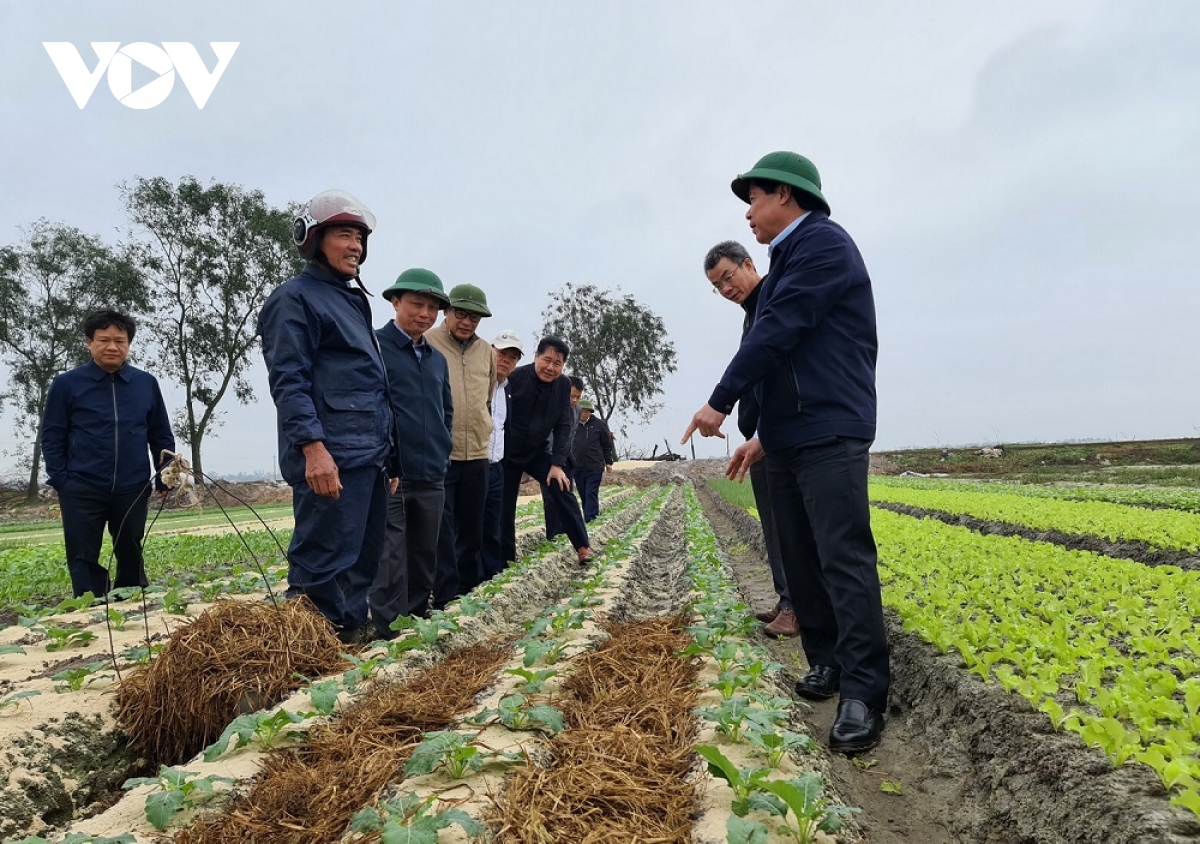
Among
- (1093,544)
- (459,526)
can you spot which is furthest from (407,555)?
(1093,544)

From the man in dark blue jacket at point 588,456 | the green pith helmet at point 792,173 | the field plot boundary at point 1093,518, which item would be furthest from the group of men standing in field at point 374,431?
the field plot boundary at point 1093,518

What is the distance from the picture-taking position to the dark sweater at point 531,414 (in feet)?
21.7

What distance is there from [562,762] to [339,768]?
0.69 metres

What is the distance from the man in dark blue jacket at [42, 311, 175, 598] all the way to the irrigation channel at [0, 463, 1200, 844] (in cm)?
137

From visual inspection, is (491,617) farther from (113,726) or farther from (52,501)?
(52,501)

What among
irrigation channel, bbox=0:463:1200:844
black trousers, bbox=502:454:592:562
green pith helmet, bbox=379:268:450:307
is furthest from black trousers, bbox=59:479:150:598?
black trousers, bbox=502:454:592:562

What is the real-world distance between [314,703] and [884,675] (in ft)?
6.99

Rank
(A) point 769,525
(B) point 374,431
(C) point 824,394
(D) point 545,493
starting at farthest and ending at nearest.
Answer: (D) point 545,493 < (A) point 769,525 < (B) point 374,431 < (C) point 824,394

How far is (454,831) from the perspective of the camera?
1.89 meters

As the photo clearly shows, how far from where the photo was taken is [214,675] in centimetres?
292

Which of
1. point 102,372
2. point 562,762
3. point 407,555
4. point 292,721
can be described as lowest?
Result: point 562,762

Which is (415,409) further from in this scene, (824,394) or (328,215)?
(824,394)

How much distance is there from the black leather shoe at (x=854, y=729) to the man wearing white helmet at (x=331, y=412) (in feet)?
7.57

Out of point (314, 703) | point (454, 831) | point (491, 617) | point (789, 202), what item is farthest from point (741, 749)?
point (491, 617)
